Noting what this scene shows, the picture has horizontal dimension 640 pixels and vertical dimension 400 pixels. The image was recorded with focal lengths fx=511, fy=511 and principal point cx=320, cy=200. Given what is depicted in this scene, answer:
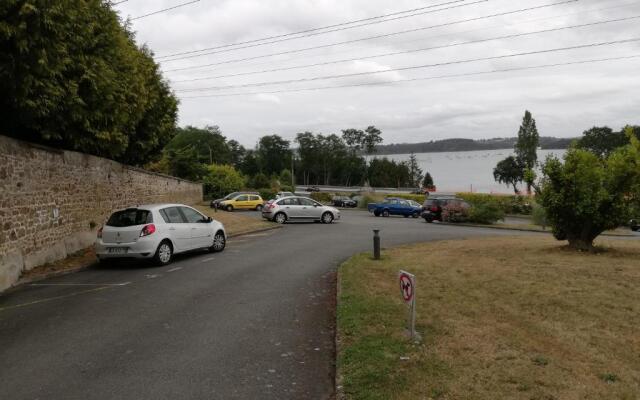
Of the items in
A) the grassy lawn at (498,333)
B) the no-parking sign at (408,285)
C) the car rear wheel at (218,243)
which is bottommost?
the grassy lawn at (498,333)

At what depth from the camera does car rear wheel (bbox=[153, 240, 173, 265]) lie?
41.1 feet

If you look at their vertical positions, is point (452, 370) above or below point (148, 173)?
below

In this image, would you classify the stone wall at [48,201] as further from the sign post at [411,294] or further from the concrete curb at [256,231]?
the sign post at [411,294]

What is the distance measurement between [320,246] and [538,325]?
1056 cm

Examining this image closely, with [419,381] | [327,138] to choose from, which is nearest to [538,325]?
[419,381]

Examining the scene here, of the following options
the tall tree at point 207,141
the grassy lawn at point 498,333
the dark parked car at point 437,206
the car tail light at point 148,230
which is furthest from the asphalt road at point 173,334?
the tall tree at point 207,141

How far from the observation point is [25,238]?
1149cm

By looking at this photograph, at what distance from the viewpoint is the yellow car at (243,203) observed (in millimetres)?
42312

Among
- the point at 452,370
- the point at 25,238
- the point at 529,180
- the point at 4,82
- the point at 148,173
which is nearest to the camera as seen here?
the point at 452,370

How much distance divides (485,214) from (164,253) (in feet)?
76.5

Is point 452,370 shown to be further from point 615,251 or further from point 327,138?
point 327,138

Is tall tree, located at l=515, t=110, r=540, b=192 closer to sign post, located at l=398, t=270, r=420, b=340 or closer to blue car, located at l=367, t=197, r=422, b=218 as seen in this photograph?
blue car, located at l=367, t=197, r=422, b=218

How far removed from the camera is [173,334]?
690 cm

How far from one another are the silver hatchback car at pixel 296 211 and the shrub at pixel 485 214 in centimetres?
926
